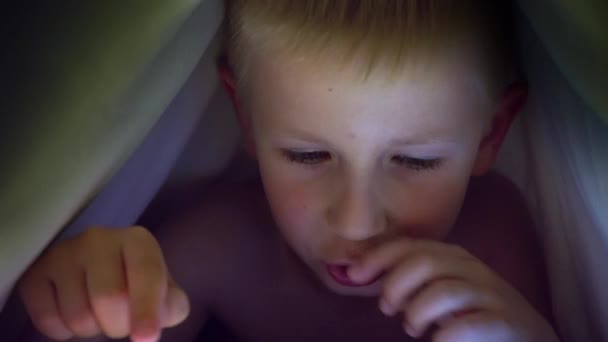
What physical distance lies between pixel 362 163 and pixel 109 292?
225 millimetres

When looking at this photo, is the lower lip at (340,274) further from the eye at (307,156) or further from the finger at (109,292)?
the finger at (109,292)

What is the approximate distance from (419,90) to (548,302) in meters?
0.34

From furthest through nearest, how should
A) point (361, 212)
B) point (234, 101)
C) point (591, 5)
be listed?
point (234, 101) → point (361, 212) → point (591, 5)

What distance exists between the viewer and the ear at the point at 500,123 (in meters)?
0.74

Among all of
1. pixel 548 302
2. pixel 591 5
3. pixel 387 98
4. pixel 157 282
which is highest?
pixel 591 5

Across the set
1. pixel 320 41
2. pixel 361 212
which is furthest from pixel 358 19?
pixel 361 212

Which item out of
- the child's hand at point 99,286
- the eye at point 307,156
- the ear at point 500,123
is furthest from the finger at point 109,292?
the ear at point 500,123

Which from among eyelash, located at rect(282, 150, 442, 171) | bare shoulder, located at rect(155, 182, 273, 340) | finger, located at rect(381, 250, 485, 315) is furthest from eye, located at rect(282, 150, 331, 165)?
bare shoulder, located at rect(155, 182, 273, 340)

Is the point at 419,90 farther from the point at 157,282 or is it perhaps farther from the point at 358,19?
the point at 157,282

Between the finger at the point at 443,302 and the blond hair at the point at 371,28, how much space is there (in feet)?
0.58

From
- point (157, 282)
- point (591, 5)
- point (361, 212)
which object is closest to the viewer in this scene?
point (591, 5)

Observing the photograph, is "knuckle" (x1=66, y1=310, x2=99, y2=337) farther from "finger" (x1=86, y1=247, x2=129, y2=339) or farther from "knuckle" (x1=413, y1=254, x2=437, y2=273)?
"knuckle" (x1=413, y1=254, x2=437, y2=273)

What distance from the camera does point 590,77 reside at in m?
0.45

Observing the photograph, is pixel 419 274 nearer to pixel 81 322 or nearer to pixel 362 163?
pixel 362 163
